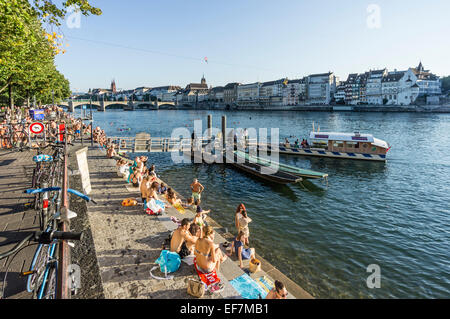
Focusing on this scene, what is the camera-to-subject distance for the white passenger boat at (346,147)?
2959 cm

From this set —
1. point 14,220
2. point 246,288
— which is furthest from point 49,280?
point 14,220

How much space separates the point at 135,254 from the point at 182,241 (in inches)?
53.6

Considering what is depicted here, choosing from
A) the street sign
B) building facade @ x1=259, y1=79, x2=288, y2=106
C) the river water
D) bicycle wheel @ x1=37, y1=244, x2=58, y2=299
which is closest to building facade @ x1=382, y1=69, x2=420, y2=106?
building facade @ x1=259, y1=79, x2=288, y2=106

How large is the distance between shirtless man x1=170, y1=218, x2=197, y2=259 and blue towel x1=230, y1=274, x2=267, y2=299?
1508 mm

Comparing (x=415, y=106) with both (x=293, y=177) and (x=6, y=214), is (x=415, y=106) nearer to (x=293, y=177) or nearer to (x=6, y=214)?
(x=293, y=177)

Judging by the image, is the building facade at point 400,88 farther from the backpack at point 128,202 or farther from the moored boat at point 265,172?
the backpack at point 128,202

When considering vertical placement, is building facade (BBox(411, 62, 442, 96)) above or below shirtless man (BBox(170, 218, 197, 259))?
above

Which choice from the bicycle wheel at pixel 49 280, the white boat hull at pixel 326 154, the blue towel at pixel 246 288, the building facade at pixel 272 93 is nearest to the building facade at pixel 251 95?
the building facade at pixel 272 93

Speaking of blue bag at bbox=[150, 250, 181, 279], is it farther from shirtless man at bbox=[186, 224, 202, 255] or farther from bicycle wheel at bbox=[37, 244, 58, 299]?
bicycle wheel at bbox=[37, 244, 58, 299]

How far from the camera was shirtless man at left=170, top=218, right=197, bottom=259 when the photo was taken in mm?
7152

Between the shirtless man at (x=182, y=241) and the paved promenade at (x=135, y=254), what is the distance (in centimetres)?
41

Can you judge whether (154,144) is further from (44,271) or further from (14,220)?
(44,271)

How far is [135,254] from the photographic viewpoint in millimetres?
7332

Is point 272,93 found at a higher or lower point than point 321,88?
higher
